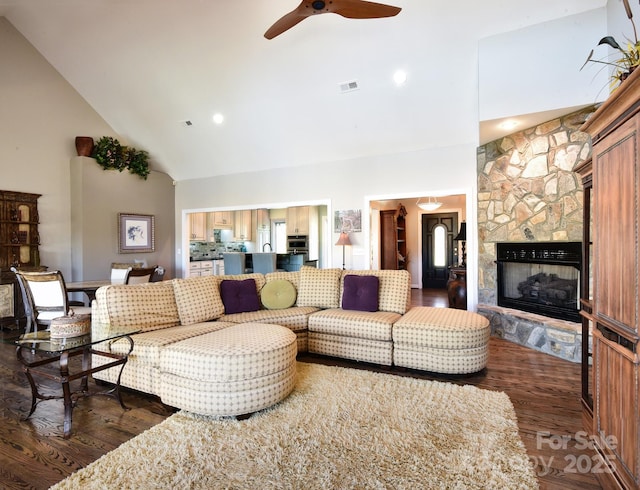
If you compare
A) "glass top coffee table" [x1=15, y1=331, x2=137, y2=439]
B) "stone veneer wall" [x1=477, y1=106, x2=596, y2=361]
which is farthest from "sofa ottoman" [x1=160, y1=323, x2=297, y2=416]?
"stone veneer wall" [x1=477, y1=106, x2=596, y2=361]

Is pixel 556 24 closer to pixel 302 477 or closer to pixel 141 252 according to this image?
pixel 302 477

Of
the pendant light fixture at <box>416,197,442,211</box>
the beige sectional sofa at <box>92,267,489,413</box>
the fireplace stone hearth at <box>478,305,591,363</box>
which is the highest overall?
the pendant light fixture at <box>416,197,442,211</box>

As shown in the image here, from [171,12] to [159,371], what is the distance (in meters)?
4.25

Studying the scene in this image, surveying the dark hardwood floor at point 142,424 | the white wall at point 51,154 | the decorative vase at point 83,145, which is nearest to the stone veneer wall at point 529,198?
the dark hardwood floor at point 142,424

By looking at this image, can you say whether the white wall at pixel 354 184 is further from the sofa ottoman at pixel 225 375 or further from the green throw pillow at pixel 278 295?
the sofa ottoman at pixel 225 375

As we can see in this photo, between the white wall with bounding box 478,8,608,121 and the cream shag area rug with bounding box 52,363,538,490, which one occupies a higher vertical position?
the white wall with bounding box 478,8,608,121

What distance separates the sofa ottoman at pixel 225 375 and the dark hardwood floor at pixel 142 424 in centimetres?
30

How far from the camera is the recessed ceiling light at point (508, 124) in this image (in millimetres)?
3875

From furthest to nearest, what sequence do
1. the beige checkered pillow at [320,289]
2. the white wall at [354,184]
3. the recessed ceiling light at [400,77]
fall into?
the white wall at [354,184] < the recessed ceiling light at [400,77] < the beige checkered pillow at [320,289]

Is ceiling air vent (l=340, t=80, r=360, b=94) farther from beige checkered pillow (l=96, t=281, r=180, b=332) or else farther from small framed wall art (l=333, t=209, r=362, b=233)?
beige checkered pillow (l=96, t=281, r=180, b=332)

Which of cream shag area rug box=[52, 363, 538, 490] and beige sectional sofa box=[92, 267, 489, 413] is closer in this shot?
cream shag area rug box=[52, 363, 538, 490]

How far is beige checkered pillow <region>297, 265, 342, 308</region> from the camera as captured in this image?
4.07m

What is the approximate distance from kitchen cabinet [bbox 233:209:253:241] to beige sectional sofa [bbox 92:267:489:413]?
5.10 m

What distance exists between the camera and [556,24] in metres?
3.36
